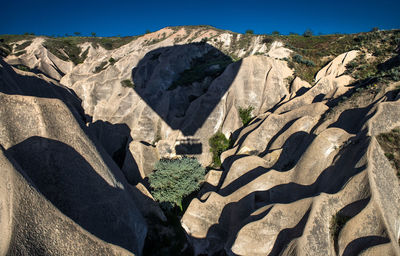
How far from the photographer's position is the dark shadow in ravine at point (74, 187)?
816 cm

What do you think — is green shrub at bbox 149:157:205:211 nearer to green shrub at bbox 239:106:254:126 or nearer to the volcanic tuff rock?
the volcanic tuff rock

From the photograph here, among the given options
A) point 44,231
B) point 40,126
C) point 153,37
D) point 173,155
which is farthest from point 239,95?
point 153,37

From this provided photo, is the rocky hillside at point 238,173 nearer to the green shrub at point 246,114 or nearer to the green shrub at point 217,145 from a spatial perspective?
the green shrub at point 246,114

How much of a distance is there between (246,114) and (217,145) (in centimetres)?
472

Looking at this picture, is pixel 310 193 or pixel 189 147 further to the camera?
pixel 189 147

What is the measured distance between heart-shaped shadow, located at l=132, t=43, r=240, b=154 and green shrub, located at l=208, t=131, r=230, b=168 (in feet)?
4.96

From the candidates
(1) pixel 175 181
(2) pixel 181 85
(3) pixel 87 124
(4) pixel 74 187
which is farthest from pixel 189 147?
(3) pixel 87 124

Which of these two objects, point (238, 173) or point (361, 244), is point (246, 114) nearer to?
point (238, 173)

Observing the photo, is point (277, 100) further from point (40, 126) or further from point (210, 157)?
point (40, 126)

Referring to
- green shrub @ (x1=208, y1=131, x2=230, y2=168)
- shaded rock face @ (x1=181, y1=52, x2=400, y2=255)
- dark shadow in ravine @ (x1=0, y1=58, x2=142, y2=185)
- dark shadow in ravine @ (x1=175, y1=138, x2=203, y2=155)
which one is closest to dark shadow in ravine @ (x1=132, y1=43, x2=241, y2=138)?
dark shadow in ravine @ (x1=175, y1=138, x2=203, y2=155)

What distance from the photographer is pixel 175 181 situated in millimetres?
16484

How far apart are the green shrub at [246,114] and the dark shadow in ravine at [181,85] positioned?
3163 millimetres

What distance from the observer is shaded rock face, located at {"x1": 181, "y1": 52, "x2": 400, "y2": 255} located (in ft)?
23.3

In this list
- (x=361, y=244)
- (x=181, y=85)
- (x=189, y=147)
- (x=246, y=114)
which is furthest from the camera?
(x=181, y=85)
